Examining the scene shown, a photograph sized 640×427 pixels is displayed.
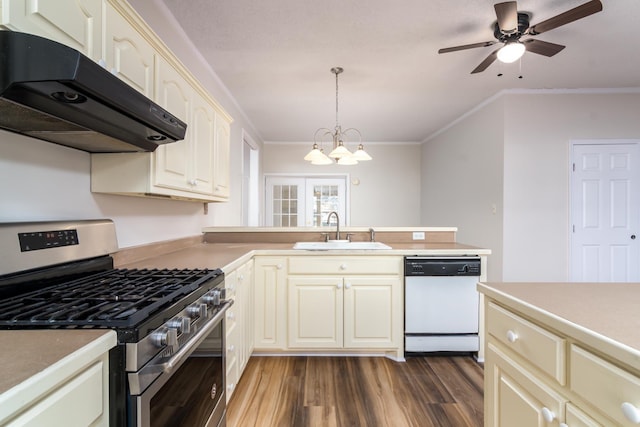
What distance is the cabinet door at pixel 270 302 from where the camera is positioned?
7.47 feet

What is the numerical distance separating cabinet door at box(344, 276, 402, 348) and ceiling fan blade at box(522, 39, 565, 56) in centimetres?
194

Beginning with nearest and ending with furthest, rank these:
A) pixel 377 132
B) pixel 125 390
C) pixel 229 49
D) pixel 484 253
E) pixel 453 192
Result: pixel 125 390
pixel 484 253
pixel 229 49
pixel 453 192
pixel 377 132

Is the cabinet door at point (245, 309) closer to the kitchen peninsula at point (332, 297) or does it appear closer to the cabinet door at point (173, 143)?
the kitchen peninsula at point (332, 297)

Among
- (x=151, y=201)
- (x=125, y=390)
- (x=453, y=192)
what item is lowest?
(x=125, y=390)

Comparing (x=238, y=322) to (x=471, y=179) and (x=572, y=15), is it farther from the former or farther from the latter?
(x=471, y=179)

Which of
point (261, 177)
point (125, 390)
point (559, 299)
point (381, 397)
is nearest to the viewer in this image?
point (125, 390)

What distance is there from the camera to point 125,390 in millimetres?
726

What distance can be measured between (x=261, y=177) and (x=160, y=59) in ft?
14.0

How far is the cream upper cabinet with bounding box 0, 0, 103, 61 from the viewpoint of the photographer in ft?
2.49

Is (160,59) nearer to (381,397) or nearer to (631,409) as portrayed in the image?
(631,409)

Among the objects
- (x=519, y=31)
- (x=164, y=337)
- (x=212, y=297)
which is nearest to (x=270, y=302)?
(x=212, y=297)

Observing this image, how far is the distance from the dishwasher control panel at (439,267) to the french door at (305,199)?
366 cm

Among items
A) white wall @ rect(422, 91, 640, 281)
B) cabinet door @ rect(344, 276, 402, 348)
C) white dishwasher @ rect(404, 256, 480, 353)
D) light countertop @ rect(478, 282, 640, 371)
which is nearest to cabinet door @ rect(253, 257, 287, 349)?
cabinet door @ rect(344, 276, 402, 348)

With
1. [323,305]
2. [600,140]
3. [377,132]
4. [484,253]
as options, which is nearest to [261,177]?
[377,132]
